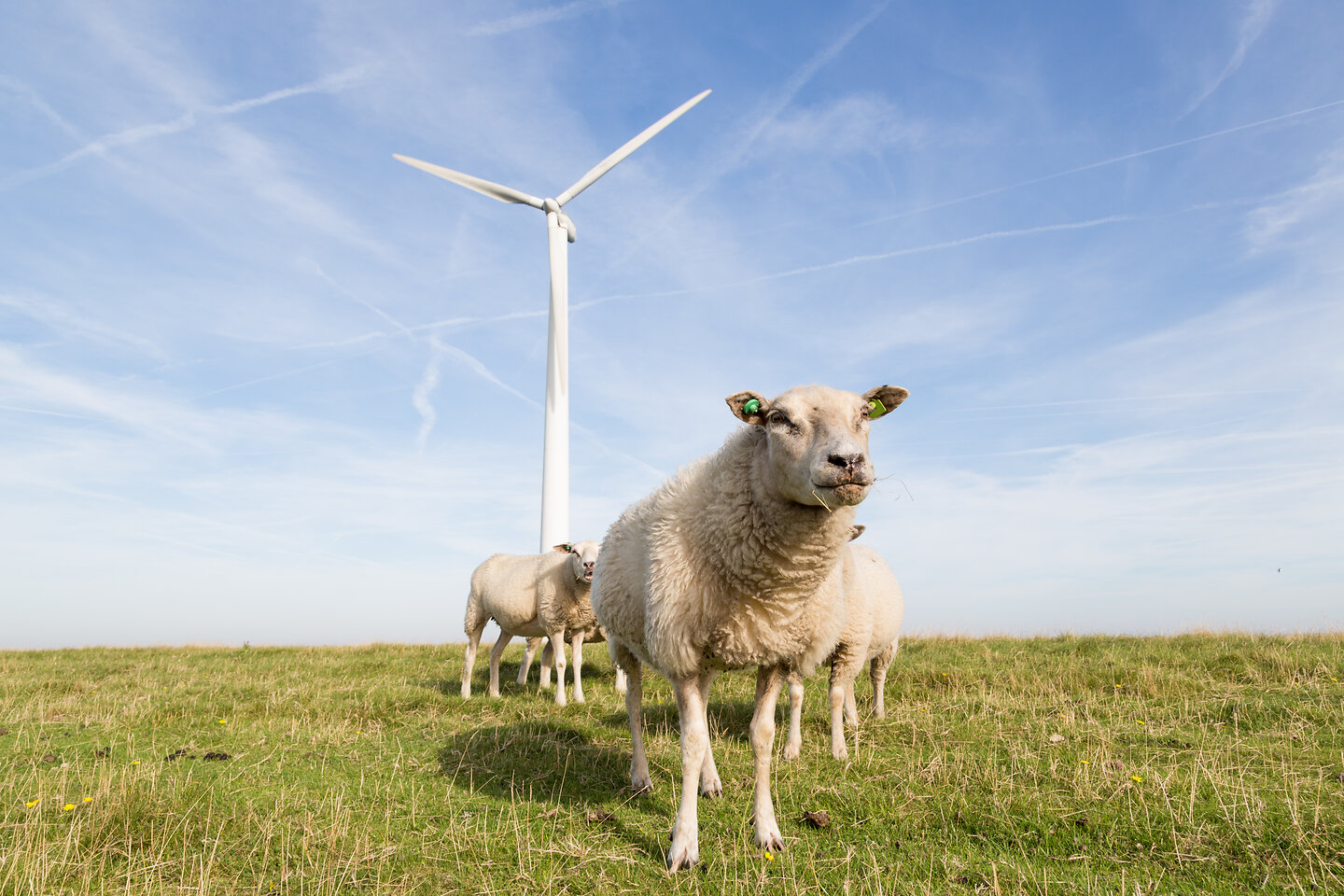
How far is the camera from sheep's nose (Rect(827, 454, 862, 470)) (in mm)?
4777

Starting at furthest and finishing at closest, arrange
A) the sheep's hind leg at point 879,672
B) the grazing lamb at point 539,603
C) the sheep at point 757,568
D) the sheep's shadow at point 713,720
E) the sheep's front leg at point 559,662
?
the grazing lamb at point 539,603 < the sheep's front leg at point 559,662 < the sheep's hind leg at point 879,672 < the sheep's shadow at point 713,720 < the sheep at point 757,568

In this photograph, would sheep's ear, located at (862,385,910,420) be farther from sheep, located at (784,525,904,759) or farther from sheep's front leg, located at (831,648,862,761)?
sheep's front leg, located at (831,648,862,761)

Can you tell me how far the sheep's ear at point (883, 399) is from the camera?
583cm

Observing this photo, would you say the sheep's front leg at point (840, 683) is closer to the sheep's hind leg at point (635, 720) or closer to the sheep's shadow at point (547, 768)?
the sheep's hind leg at point (635, 720)

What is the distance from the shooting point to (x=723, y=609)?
19.2ft

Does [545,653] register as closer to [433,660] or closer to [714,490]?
[433,660]

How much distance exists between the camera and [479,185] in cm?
2745

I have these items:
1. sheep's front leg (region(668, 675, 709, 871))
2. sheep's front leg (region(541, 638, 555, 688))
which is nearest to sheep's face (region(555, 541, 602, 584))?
sheep's front leg (region(541, 638, 555, 688))

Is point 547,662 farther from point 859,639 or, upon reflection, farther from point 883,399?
point 883,399

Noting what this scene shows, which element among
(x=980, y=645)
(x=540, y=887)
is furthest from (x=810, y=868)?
(x=980, y=645)

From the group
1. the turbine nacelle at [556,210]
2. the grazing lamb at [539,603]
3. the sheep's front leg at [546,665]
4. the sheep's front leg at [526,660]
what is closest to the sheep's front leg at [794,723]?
the grazing lamb at [539,603]

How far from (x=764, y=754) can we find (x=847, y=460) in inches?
98.4

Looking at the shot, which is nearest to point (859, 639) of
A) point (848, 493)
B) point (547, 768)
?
point (547, 768)

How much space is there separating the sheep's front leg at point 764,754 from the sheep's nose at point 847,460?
1.96 metres
